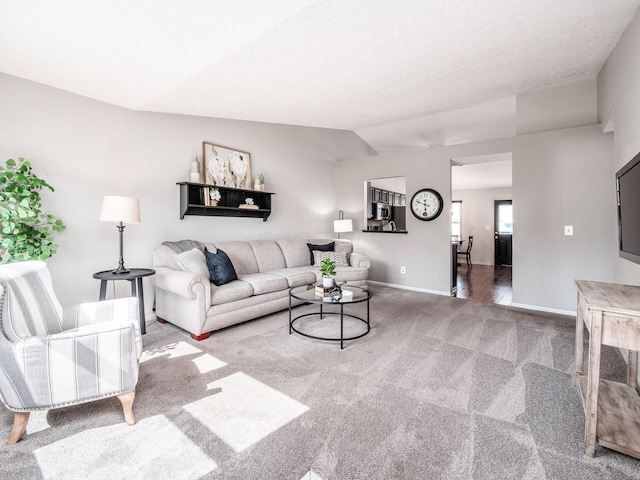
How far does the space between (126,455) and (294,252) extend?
135 inches

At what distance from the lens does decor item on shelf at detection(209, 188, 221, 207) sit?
4000 mm

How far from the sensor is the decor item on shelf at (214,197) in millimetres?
4000

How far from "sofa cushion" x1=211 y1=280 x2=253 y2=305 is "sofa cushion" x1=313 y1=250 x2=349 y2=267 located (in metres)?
1.52

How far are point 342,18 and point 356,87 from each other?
1.21m

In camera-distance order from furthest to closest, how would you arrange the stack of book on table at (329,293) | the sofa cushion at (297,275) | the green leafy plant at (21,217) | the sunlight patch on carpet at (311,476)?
the sofa cushion at (297,275) < the stack of book on table at (329,293) < the green leafy plant at (21,217) < the sunlight patch on carpet at (311,476)

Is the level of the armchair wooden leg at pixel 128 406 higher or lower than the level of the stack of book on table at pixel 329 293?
lower

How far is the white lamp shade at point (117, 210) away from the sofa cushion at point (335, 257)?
8.37 feet

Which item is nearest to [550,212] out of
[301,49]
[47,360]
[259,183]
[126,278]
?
[301,49]

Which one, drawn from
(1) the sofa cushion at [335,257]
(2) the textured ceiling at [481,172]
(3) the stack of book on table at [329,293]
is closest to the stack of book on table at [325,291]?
(3) the stack of book on table at [329,293]

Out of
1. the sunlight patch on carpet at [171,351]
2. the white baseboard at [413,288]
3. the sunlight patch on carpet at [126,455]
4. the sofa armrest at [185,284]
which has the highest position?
the sofa armrest at [185,284]

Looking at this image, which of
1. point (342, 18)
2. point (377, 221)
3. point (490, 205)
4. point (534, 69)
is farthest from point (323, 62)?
point (490, 205)

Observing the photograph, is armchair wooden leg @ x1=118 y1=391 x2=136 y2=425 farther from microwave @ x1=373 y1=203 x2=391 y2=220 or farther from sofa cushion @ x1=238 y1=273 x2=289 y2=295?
microwave @ x1=373 y1=203 x2=391 y2=220

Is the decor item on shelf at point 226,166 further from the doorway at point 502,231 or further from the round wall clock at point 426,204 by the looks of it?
the doorway at point 502,231

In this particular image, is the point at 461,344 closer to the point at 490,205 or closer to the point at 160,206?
the point at 160,206
